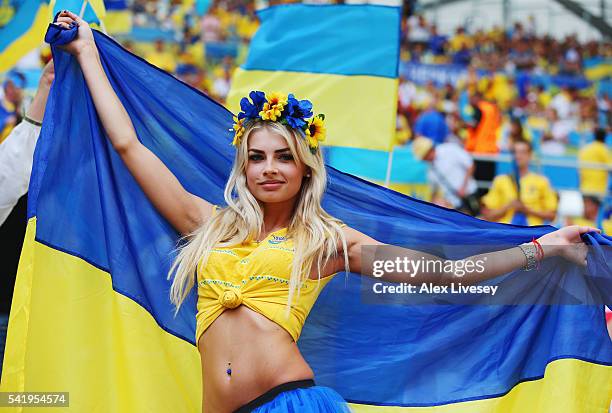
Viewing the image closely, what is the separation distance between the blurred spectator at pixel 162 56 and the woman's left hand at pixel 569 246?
13.4 m

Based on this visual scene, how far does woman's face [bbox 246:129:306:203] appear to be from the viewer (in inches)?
128

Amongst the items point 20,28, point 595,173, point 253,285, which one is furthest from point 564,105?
point 253,285

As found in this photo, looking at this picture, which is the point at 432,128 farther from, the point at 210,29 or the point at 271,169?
the point at 271,169

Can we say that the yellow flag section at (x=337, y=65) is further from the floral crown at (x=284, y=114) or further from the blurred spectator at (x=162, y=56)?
the blurred spectator at (x=162, y=56)

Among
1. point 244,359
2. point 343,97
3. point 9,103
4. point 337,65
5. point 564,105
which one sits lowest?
point 244,359

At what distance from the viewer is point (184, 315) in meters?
3.52

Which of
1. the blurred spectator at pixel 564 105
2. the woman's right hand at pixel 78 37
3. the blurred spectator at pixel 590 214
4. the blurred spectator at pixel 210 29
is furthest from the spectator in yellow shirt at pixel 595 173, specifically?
the blurred spectator at pixel 210 29

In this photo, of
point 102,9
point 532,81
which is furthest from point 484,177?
point 532,81

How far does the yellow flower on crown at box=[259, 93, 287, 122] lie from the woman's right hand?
2.74 feet

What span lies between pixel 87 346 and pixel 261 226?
88cm

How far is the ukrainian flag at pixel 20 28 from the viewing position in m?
5.16

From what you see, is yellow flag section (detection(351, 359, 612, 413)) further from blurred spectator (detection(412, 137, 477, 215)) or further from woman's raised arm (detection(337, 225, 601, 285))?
blurred spectator (detection(412, 137, 477, 215))

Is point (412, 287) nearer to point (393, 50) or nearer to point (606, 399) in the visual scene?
point (606, 399)

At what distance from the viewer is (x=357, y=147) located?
5.88 meters
